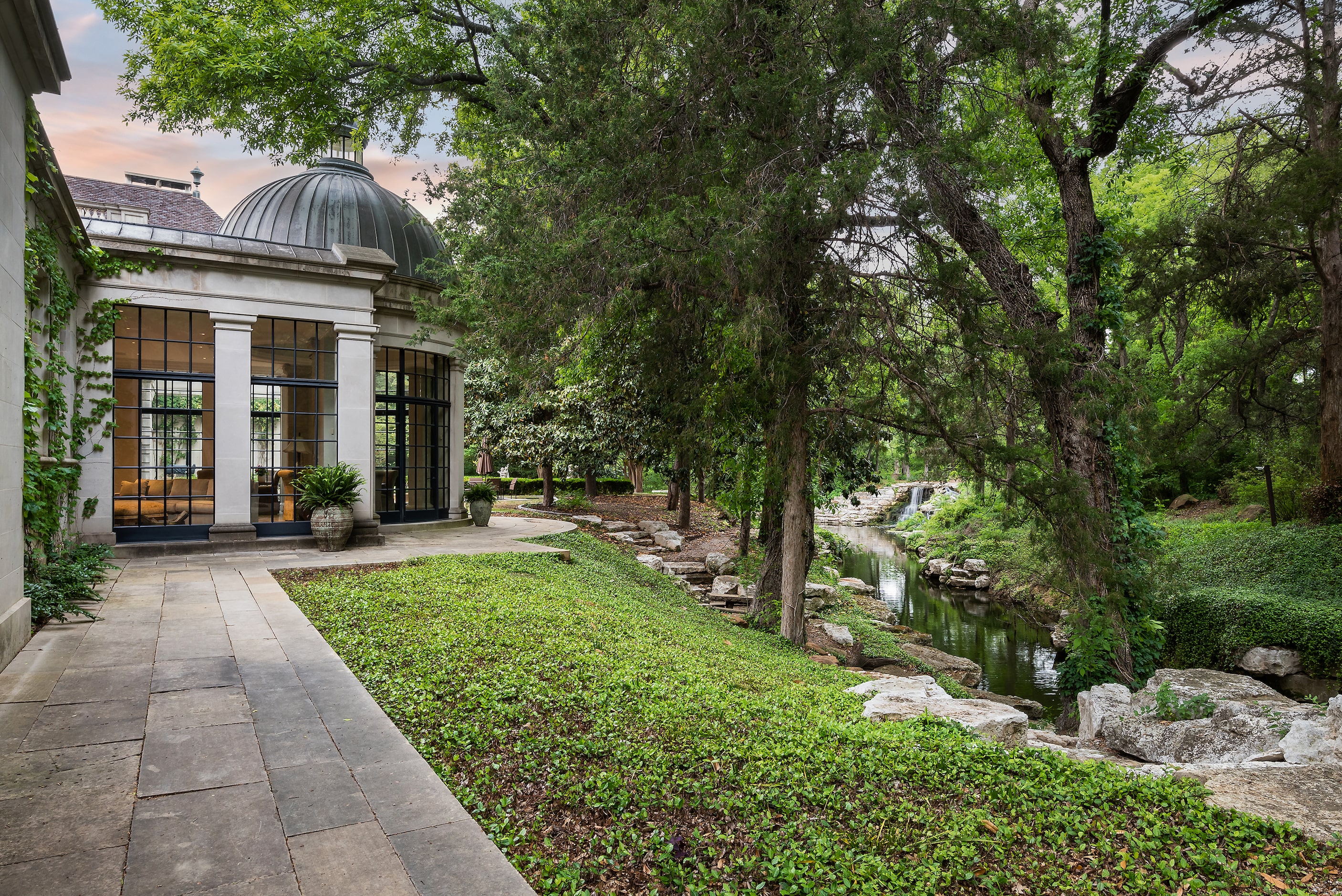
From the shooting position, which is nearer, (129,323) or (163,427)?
(129,323)

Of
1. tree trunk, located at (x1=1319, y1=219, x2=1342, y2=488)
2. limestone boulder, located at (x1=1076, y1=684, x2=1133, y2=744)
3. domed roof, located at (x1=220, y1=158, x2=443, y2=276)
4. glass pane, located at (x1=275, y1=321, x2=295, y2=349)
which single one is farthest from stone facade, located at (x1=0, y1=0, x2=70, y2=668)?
tree trunk, located at (x1=1319, y1=219, x2=1342, y2=488)

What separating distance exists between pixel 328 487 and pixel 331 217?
7057mm

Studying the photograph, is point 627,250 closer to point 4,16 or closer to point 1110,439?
point 4,16

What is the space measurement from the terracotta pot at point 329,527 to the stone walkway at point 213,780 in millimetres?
4755

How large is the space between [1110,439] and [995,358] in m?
3.20

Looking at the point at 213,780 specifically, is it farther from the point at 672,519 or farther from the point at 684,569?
the point at 672,519

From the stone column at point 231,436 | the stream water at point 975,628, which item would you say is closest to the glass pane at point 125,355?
the stone column at point 231,436

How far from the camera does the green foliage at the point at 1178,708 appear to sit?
621 cm

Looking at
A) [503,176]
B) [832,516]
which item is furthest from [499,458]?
[832,516]

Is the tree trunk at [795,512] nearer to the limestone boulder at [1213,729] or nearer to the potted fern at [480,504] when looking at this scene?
the limestone boulder at [1213,729]

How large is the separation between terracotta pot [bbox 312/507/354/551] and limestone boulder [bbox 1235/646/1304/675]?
13542 mm

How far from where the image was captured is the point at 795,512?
8500 mm

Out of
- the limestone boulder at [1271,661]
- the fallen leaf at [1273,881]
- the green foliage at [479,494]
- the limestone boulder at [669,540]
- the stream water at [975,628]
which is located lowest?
the stream water at [975,628]

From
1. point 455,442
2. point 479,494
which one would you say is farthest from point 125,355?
point 479,494
